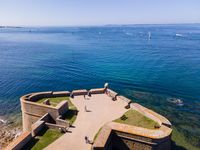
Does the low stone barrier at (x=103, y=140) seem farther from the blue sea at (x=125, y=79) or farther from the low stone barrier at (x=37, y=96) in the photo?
the low stone barrier at (x=37, y=96)

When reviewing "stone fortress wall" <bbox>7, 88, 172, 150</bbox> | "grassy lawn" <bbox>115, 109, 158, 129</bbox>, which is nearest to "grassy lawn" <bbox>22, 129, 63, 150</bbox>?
"stone fortress wall" <bbox>7, 88, 172, 150</bbox>

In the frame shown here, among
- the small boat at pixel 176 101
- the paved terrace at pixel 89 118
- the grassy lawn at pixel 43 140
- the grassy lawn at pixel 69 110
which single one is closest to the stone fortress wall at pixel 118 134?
the grassy lawn at pixel 43 140

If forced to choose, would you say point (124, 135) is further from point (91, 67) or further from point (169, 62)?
point (169, 62)

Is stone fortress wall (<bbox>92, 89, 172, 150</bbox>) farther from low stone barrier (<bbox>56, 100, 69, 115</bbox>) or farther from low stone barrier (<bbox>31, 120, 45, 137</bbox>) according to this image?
low stone barrier (<bbox>31, 120, 45, 137</bbox>)

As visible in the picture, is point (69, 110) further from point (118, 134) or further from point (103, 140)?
point (103, 140)

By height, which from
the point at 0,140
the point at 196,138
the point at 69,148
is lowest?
the point at 0,140

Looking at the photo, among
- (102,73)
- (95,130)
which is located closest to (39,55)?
(102,73)
